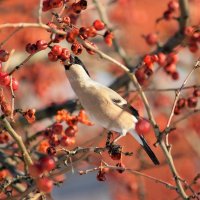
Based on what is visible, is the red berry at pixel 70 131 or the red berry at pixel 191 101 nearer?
the red berry at pixel 70 131

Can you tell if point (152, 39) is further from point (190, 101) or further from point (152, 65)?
point (152, 65)

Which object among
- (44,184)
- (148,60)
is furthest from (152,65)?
(44,184)

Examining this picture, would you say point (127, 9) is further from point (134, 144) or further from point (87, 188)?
point (87, 188)

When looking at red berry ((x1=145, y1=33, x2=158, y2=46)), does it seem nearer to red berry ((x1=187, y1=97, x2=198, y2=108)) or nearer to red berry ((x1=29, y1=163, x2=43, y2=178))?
red berry ((x1=187, y1=97, x2=198, y2=108))

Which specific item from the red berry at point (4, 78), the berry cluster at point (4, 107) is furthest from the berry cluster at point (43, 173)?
the red berry at point (4, 78)

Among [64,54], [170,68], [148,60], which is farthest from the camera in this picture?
[170,68]

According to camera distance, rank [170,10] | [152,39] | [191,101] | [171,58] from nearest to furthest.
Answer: [191,101], [171,58], [170,10], [152,39]

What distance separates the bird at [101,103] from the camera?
2582 mm

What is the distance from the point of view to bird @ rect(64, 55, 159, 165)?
8.47 ft

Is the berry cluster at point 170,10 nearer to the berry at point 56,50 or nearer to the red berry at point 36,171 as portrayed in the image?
the berry at point 56,50

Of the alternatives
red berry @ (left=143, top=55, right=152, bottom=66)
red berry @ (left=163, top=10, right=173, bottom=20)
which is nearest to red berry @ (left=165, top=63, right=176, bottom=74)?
red berry @ (left=163, top=10, right=173, bottom=20)

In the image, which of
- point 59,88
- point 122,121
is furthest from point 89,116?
point 59,88

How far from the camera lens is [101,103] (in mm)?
2652

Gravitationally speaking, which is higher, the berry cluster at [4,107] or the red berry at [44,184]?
the berry cluster at [4,107]
